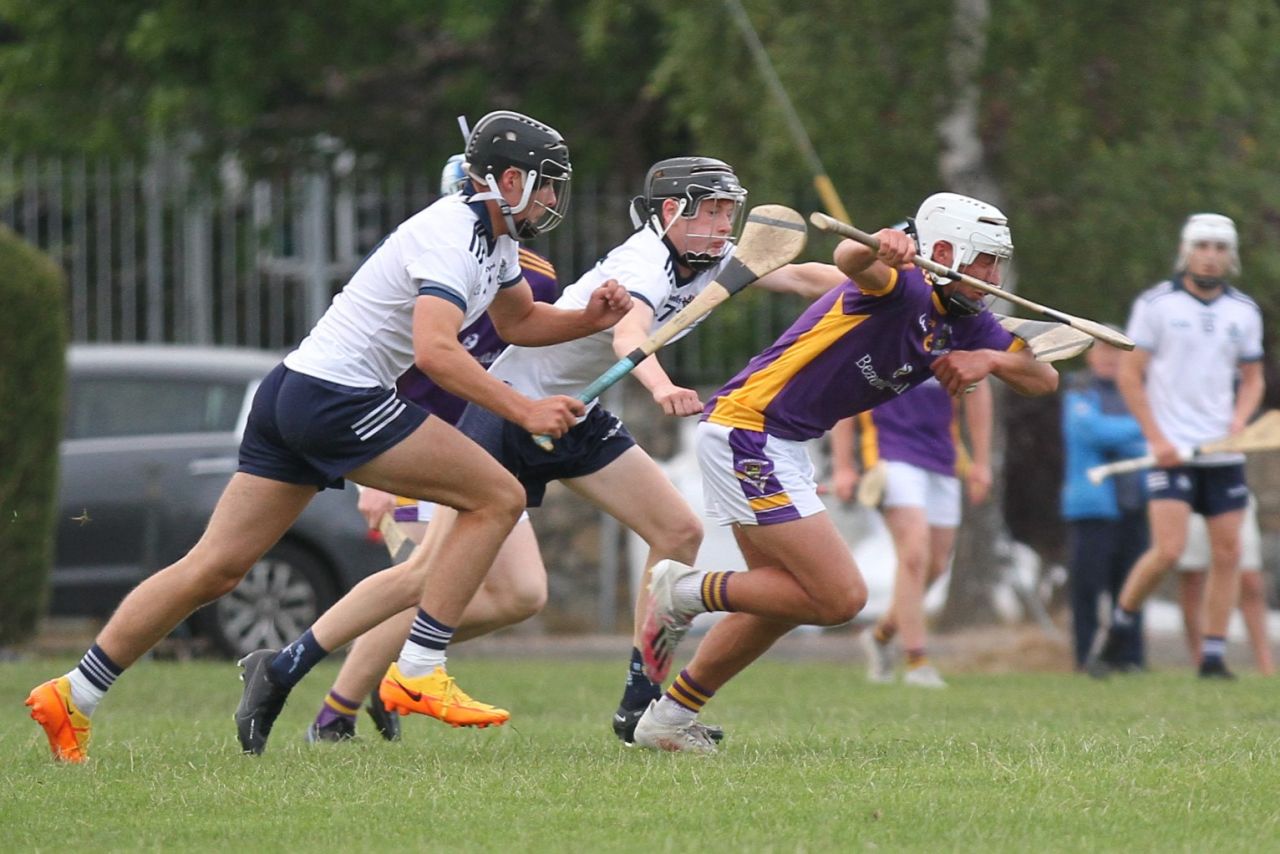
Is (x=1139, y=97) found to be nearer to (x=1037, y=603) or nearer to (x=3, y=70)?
(x=1037, y=603)

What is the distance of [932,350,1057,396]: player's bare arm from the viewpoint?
636cm

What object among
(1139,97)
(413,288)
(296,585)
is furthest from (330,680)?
(1139,97)

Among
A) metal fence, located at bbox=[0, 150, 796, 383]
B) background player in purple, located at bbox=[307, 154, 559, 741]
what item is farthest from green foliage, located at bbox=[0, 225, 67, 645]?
background player in purple, located at bbox=[307, 154, 559, 741]

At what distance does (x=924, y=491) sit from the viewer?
10625 mm

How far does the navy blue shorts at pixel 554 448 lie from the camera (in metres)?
7.02

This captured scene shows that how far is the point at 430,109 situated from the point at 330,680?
23.6 feet

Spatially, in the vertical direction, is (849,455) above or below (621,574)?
above

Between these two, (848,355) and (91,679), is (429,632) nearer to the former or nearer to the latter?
(91,679)

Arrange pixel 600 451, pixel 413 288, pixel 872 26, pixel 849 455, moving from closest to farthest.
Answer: pixel 413 288 → pixel 600 451 → pixel 849 455 → pixel 872 26

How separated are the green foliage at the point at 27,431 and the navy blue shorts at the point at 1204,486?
608 centimetres

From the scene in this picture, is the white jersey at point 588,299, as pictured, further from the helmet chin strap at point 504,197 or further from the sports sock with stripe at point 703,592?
the sports sock with stripe at point 703,592

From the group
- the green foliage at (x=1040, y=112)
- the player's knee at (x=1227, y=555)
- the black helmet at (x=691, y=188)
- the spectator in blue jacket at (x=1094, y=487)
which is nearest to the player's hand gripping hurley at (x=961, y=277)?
the black helmet at (x=691, y=188)

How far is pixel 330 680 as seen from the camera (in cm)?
1098

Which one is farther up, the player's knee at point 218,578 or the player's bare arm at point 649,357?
the player's bare arm at point 649,357
